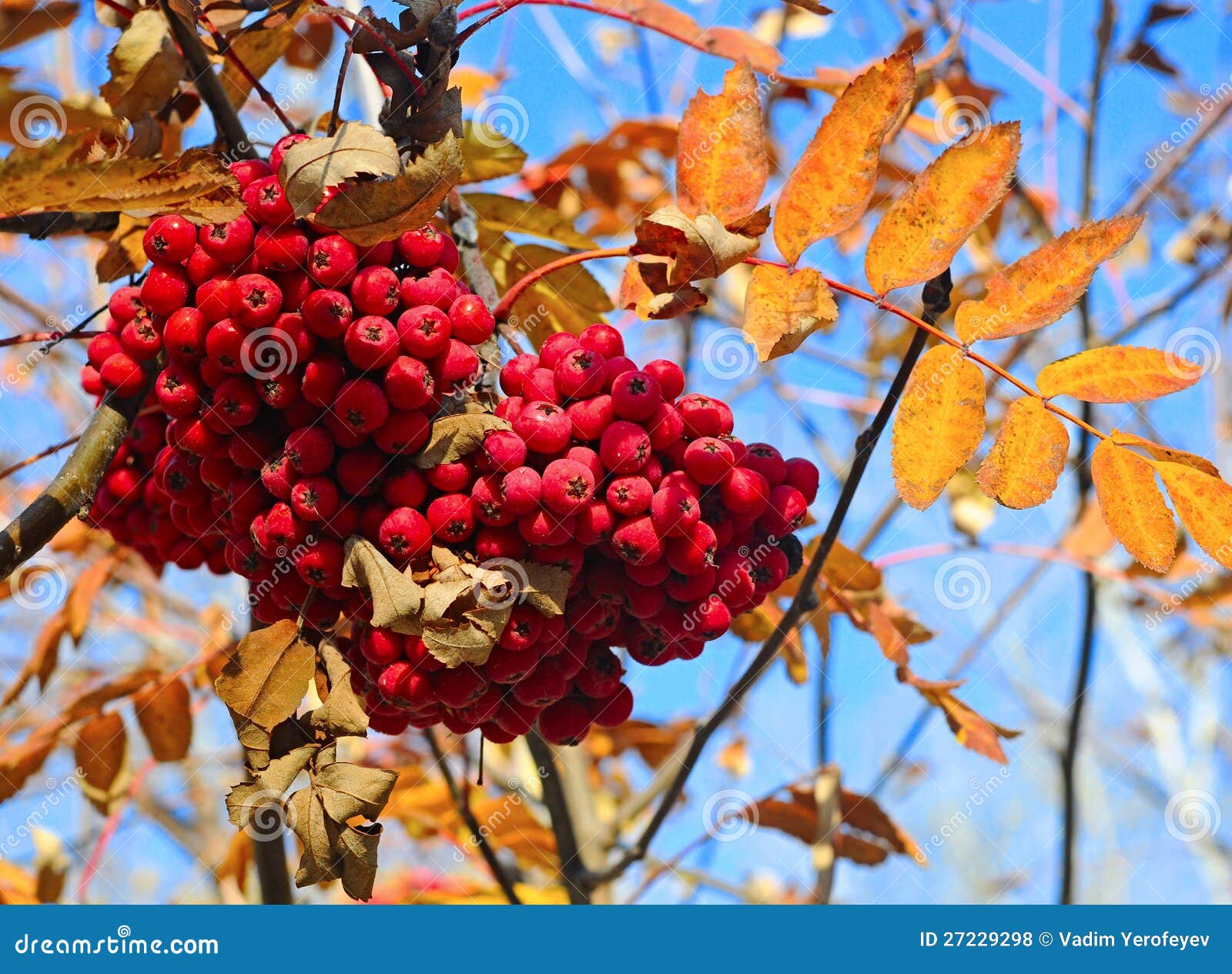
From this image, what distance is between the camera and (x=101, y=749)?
7.46ft

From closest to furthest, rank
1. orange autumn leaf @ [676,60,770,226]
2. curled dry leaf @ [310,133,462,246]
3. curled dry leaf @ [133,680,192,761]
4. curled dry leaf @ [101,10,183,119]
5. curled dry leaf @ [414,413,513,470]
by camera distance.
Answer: curled dry leaf @ [310,133,462,246]
curled dry leaf @ [414,413,513,470]
orange autumn leaf @ [676,60,770,226]
curled dry leaf @ [101,10,183,119]
curled dry leaf @ [133,680,192,761]

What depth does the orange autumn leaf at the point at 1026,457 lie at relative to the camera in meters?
1.44

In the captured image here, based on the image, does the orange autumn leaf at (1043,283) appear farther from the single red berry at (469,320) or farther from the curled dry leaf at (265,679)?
the curled dry leaf at (265,679)

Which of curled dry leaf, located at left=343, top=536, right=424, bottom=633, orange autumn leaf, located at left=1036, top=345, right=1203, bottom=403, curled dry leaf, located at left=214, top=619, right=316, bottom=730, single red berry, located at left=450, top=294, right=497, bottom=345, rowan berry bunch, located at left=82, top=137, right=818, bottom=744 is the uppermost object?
orange autumn leaf, located at left=1036, top=345, right=1203, bottom=403

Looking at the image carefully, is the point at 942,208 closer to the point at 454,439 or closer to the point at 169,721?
the point at 454,439

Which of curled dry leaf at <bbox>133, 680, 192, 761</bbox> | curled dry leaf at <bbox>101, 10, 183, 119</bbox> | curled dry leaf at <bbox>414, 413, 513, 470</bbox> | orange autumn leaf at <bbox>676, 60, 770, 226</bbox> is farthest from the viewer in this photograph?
curled dry leaf at <bbox>133, 680, 192, 761</bbox>

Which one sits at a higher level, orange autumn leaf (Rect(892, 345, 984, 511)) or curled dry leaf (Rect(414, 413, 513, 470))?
orange autumn leaf (Rect(892, 345, 984, 511))

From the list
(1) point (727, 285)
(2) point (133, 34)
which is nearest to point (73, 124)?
(2) point (133, 34)

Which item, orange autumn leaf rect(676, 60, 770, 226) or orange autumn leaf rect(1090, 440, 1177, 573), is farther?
orange autumn leaf rect(676, 60, 770, 226)

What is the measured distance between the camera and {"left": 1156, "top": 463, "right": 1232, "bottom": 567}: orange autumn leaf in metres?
1.46

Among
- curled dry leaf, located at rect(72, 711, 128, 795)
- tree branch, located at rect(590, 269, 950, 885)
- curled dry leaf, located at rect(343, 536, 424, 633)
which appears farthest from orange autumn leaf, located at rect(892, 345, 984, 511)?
curled dry leaf, located at rect(72, 711, 128, 795)

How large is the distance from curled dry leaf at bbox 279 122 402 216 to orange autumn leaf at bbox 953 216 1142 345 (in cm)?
81

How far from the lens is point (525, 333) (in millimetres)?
2109

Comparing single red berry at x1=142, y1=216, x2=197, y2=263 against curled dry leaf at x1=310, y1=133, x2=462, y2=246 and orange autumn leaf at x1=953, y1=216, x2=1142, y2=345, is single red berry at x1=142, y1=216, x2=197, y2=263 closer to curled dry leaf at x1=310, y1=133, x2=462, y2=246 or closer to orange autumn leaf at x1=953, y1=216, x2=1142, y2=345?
curled dry leaf at x1=310, y1=133, x2=462, y2=246
